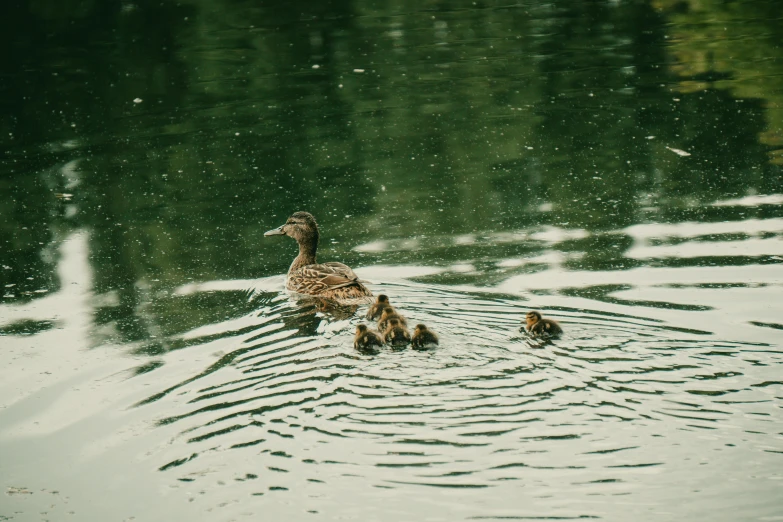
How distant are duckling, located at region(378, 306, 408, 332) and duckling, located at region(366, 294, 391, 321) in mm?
88

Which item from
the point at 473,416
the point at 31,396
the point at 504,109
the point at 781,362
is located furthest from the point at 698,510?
the point at 504,109

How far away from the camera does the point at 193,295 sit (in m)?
8.73

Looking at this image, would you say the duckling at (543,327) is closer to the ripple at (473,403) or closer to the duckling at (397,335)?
the ripple at (473,403)

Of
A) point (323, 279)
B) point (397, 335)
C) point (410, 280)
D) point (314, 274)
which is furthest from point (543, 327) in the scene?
point (314, 274)

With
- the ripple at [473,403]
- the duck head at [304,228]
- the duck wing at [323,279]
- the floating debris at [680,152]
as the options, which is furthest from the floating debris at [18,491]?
the floating debris at [680,152]

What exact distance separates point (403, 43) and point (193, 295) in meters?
11.8

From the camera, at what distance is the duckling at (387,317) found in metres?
7.23

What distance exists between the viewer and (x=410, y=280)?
338 inches

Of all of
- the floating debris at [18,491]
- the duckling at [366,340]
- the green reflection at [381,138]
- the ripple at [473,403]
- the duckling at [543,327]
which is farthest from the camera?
the green reflection at [381,138]

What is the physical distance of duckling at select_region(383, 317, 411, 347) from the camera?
695 centimetres

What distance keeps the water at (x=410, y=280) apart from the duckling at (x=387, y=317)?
223 millimetres

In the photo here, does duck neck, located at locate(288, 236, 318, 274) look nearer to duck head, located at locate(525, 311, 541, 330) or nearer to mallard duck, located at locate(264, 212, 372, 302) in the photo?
mallard duck, located at locate(264, 212, 372, 302)

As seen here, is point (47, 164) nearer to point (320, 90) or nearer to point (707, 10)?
point (320, 90)

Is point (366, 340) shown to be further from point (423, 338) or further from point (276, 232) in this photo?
point (276, 232)
